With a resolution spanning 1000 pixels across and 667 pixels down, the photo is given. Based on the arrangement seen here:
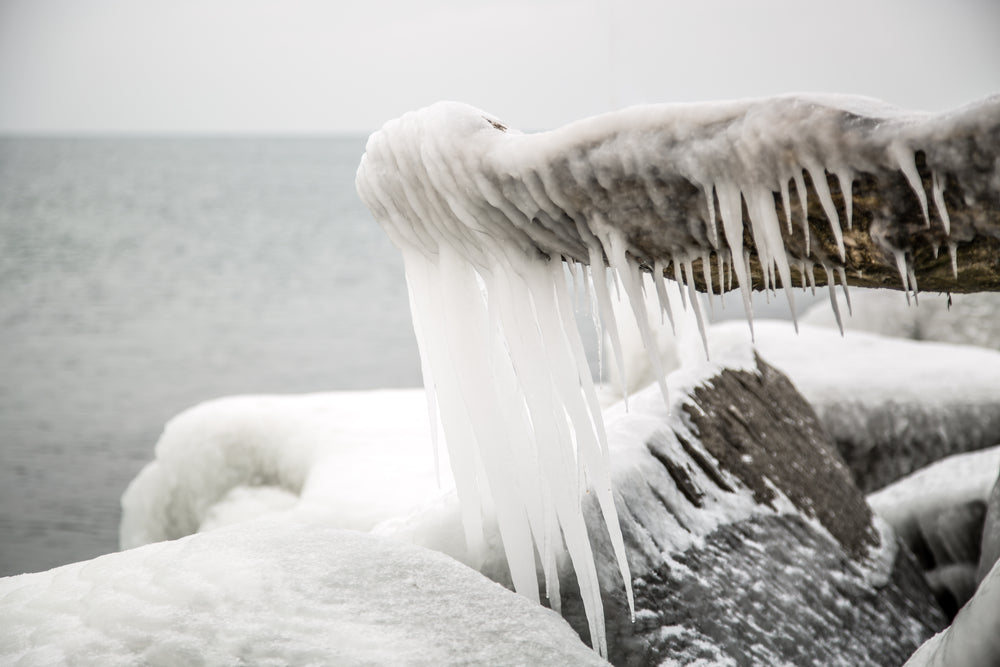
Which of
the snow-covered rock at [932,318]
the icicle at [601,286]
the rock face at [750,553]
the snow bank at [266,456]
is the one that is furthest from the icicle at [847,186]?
the snow-covered rock at [932,318]

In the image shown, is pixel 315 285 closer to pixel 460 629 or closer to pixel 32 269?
pixel 32 269

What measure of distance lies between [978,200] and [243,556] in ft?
4.32

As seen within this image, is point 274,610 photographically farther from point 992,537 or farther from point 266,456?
point 266,456

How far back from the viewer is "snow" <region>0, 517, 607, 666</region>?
56.2 inches

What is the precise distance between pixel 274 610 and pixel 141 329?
29.2 feet

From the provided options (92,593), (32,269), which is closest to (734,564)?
(92,593)

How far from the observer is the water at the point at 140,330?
19.1ft

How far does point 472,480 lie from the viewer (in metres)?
1.98

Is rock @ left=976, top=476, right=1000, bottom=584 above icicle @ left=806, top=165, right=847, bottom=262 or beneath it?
beneath

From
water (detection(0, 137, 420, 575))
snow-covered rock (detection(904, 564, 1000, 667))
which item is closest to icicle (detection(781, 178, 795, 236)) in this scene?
snow-covered rock (detection(904, 564, 1000, 667))

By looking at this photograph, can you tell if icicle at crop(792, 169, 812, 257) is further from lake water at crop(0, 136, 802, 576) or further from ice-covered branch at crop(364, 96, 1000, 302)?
lake water at crop(0, 136, 802, 576)

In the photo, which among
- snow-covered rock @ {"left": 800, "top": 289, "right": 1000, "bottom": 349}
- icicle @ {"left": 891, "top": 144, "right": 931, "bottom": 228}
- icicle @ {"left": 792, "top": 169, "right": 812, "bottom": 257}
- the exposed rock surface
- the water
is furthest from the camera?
snow-covered rock @ {"left": 800, "top": 289, "right": 1000, "bottom": 349}

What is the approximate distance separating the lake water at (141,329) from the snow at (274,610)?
3.68 meters

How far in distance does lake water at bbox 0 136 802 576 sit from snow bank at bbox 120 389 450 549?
99 cm
